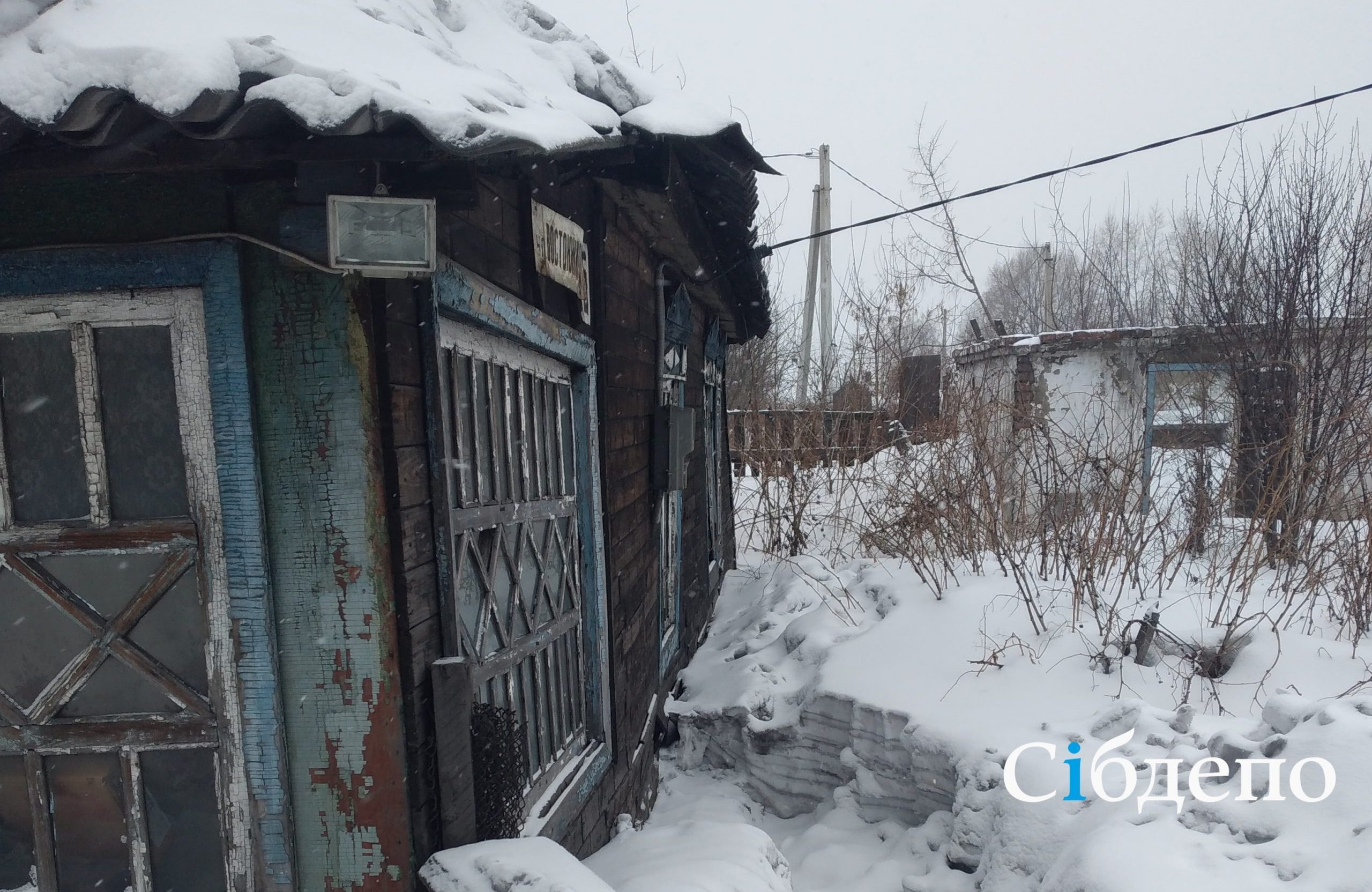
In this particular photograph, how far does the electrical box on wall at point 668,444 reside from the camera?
4531 millimetres

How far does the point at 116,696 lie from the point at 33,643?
0.68ft

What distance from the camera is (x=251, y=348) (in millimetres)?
1631

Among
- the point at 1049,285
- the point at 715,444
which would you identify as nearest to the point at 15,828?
the point at 715,444

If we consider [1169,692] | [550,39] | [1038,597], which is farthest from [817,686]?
[550,39]

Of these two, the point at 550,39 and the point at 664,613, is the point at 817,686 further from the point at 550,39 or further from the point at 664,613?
the point at 550,39

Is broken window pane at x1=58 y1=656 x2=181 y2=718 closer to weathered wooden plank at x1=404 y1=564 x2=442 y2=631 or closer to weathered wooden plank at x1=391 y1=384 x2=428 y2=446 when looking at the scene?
weathered wooden plank at x1=404 y1=564 x2=442 y2=631

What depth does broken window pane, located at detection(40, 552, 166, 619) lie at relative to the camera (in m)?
1.68

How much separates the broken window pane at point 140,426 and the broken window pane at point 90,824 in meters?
0.59

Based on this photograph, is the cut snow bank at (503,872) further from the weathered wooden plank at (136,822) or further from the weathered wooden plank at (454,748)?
the weathered wooden plank at (136,822)

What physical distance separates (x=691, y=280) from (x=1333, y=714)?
13.3ft

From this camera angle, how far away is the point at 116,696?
5.66ft

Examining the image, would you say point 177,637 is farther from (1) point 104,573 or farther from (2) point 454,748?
(2) point 454,748

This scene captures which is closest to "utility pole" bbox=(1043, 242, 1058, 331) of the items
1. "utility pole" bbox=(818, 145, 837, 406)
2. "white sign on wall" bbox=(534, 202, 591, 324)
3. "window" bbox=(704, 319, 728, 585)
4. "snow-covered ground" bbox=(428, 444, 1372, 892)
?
"utility pole" bbox=(818, 145, 837, 406)

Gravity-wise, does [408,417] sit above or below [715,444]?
above
